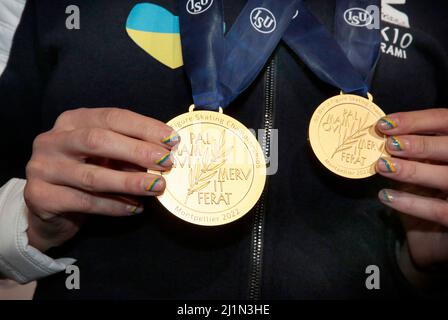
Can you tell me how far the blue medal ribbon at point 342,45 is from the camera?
2.85ft

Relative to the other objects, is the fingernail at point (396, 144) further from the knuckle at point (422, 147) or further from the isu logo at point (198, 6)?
the isu logo at point (198, 6)

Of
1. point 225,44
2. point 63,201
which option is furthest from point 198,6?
point 63,201

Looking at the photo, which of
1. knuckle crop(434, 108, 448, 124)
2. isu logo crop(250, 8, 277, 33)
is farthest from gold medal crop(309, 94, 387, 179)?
isu logo crop(250, 8, 277, 33)

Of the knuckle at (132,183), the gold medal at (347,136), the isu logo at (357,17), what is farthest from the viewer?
the isu logo at (357,17)

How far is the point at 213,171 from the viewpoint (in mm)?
789

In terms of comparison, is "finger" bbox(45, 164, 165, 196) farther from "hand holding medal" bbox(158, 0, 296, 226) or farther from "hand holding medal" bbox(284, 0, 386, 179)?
"hand holding medal" bbox(284, 0, 386, 179)

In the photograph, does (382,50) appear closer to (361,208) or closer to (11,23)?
(361,208)

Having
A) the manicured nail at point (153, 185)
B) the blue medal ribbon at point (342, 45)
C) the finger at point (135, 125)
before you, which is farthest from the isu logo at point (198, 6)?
the manicured nail at point (153, 185)

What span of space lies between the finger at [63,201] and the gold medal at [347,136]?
43 cm

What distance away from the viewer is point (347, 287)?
0.89m
